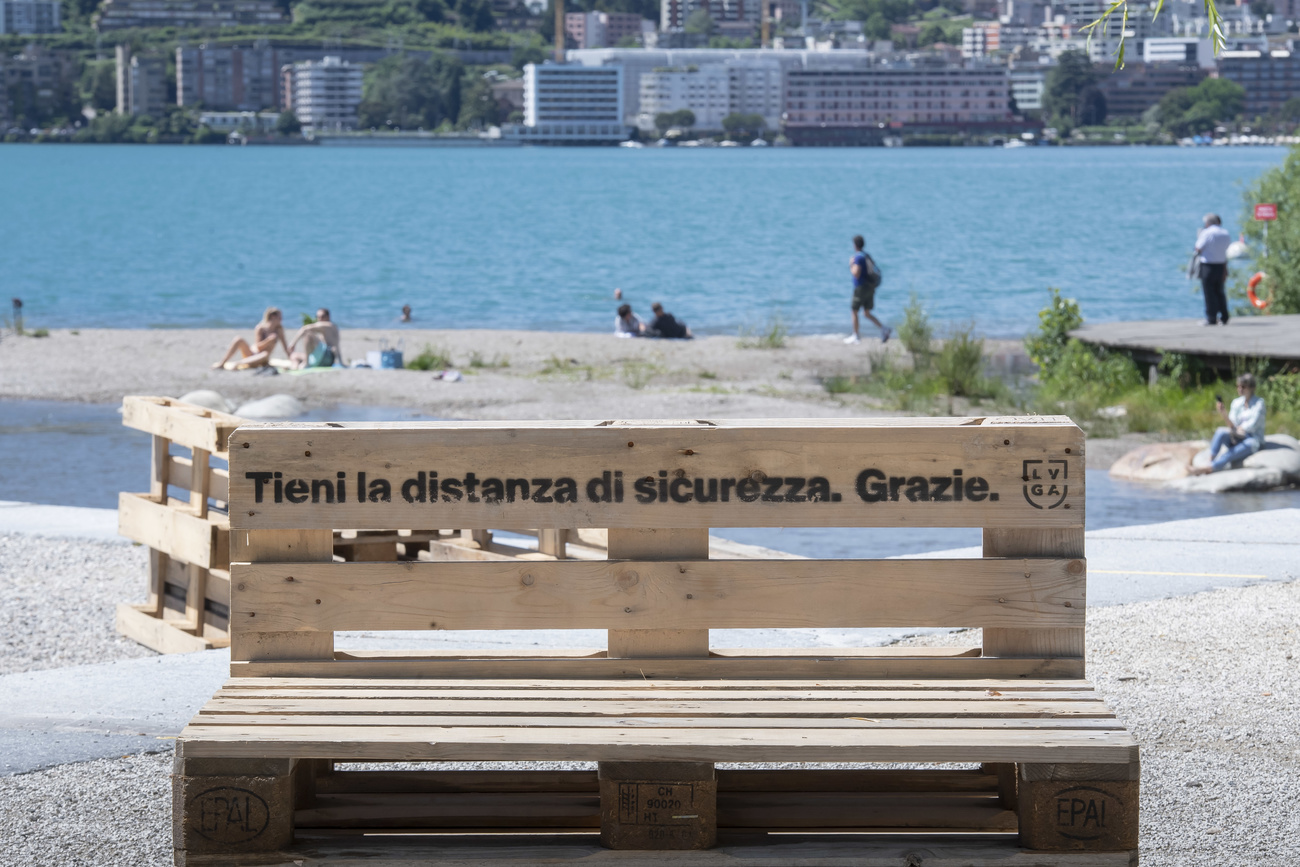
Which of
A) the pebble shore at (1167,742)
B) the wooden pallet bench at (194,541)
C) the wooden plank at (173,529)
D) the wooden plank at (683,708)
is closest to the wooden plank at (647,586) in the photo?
the wooden plank at (683,708)

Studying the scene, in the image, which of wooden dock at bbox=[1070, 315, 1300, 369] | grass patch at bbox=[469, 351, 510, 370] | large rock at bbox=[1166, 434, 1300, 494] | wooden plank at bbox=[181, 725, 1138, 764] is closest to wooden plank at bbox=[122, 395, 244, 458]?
A: wooden plank at bbox=[181, 725, 1138, 764]

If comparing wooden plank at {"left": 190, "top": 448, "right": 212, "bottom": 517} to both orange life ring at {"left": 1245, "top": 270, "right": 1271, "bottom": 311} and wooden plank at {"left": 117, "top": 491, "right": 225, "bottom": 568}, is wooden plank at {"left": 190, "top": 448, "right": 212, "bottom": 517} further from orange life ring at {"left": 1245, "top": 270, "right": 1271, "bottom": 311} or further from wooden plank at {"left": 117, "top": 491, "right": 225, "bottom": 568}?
orange life ring at {"left": 1245, "top": 270, "right": 1271, "bottom": 311}

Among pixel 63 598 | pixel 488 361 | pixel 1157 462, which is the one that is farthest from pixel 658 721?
pixel 488 361

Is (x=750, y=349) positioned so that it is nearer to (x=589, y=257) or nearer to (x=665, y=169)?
(x=589, y=257)

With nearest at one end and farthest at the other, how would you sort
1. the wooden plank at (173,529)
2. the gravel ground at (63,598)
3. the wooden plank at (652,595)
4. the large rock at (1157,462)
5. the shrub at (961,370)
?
Answer: 1. the wooden plank at (652,595)
2. the wooden plank at (173,529)
3. the gravel ground at (63,598)
4. the large rock at (1157,462)
5. the shrub at (961,370)

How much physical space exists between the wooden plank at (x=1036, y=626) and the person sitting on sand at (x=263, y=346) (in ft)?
67.3

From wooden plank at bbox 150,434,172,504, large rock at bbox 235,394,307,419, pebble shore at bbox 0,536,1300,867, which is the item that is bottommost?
large rock at bbox 235,394,307,419

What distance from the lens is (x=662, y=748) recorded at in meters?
3.60

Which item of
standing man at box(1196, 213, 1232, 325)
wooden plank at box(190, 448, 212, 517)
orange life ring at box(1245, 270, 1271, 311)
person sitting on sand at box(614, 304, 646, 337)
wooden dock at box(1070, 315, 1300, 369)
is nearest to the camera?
wooden plank at box(190, 448, 212, 517)

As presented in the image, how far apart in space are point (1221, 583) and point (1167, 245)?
63169 millimetres

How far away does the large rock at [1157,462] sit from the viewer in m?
15.1

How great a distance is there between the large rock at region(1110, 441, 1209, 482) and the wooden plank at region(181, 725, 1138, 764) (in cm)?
1197

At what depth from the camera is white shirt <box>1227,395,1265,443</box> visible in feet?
48.6

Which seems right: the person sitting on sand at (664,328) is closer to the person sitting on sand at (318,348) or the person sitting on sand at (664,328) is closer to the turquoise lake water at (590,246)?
the turquoise lake water at (590,246)
